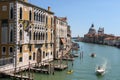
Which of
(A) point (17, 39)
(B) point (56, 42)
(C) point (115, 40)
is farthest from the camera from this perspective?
(C) point (115, 40)

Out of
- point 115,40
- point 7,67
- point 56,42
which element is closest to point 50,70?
point 7,67

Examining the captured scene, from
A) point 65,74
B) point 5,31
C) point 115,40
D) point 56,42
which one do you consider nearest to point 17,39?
point 5,31

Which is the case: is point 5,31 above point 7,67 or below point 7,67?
above

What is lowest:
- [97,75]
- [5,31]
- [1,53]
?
Answer: [97,75]

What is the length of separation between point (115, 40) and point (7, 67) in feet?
382

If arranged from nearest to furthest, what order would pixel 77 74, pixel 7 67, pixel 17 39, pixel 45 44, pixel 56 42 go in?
pixel 7 67 → pixel 17 39 → pixel 77 74 → pixel 45 44 → pixel 56 42

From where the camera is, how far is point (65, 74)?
107 ft

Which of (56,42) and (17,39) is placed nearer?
(17,39)

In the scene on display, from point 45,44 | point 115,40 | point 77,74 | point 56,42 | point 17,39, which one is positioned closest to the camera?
point 17,39

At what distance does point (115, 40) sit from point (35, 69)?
112129 mm

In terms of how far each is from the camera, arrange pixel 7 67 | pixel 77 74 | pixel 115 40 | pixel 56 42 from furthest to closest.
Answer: pixel 115 40, pixel 56 42, pixel 77 74, pixel 7 67

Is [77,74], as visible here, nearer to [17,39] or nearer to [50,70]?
[50,70]

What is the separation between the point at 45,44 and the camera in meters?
40.2

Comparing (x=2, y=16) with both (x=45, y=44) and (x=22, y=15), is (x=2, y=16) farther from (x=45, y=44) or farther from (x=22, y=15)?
(x=45, y=44)
